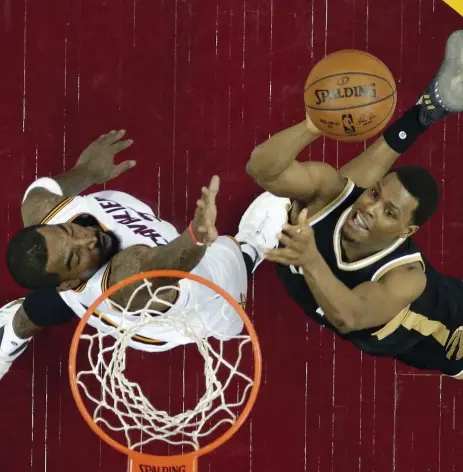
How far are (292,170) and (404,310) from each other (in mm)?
790

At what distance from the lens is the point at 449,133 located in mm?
3648

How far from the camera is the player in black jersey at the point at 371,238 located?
2414mm

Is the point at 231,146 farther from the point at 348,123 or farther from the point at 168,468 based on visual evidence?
the point at 168,468

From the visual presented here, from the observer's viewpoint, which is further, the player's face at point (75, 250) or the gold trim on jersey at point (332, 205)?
the gold trim on jersey at point (332, 205)

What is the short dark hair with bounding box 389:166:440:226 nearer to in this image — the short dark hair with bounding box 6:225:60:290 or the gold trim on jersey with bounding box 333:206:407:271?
the gold trim on jersey with bounding box 333:206:407:271

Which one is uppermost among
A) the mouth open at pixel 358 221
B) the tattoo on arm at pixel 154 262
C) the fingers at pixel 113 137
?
the fingers at pixel 113 137

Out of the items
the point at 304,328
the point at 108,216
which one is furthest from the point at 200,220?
the point at 304,328

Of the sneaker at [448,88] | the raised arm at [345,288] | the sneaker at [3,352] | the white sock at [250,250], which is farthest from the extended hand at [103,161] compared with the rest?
the sneaker at [448,88]

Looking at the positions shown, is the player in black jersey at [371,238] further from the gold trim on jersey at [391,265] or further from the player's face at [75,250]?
the player's face at [75,250]

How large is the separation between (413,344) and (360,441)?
2.82ft

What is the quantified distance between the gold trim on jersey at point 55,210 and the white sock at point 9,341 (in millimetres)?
750

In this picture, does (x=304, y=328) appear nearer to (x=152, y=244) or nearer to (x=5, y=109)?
(x=152, y=244)

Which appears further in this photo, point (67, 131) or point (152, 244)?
point (67, 131)

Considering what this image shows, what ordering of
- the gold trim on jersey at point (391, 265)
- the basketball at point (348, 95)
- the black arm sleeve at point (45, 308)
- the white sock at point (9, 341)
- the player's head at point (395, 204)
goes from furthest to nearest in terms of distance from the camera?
1. the white sock at point (9, 341)
2. the black arm sleeve at point (45, 308)
3. the gold trim on jersey at point (391, 265)
4. the player's head at point (395, 204)
5. the basketball at point (348, 95)
